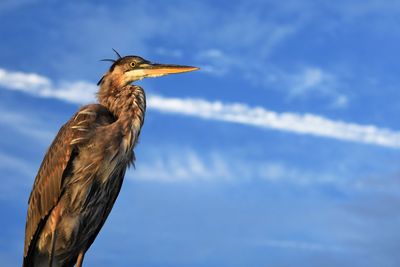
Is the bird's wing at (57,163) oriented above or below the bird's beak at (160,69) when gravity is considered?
below

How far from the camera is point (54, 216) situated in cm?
1227

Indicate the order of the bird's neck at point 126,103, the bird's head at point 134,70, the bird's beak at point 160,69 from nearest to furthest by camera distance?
the bird's neck at point 126,103
the bird's head at point 134,70
the bird's beak at point 160,69

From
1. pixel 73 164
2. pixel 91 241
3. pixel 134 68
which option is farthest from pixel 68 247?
pixel 134 68

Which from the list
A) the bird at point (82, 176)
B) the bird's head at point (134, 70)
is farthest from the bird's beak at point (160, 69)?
the bird at point (82, 176)

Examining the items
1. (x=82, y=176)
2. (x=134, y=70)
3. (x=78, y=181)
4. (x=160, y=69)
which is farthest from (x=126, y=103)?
(x=78, y=181)

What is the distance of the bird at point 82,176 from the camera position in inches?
476

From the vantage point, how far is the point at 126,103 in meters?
12.4

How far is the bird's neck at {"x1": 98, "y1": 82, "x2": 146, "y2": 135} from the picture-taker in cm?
1231

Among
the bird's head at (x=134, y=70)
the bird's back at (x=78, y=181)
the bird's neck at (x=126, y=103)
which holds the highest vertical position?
the bird's head at (x=134, y=70)

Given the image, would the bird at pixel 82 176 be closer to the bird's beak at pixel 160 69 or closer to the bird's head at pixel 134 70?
the bird's head at pixel 134 70

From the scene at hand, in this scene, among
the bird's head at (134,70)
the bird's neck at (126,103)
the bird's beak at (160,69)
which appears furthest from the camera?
the bird's beak at (160,69)

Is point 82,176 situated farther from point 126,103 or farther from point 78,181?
point 126,103

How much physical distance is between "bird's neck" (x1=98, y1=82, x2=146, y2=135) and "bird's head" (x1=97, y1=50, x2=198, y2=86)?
0.19 m

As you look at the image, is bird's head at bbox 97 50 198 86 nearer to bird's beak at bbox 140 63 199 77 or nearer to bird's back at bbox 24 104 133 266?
bird's beak at bbox 140 63 199 77
